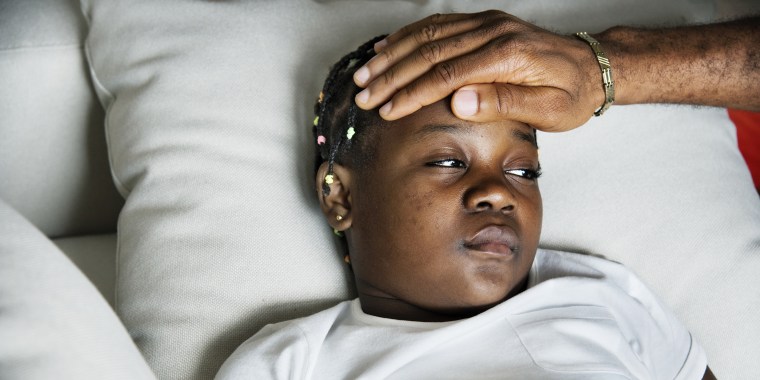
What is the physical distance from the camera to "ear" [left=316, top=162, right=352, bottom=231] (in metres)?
1.46

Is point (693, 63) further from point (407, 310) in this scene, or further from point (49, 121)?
point (49, 121)

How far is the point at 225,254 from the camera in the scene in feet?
4.63

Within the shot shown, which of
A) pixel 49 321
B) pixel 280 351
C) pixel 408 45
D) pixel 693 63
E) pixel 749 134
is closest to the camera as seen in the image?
pixel 49 321

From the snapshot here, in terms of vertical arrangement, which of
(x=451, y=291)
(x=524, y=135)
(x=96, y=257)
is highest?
(x=524, y=135)

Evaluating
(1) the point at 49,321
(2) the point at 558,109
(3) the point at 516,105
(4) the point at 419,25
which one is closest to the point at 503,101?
(3) the point at 516,105

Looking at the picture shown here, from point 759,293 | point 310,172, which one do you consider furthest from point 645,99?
point 310,172

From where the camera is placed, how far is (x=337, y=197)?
1483 millimetres

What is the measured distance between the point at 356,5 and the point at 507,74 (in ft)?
1.89

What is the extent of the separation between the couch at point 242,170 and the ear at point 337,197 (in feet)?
0.25

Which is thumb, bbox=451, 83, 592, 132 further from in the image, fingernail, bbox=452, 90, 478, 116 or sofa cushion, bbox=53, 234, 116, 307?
sofa cushion, bbox=53, 234, 116, 307

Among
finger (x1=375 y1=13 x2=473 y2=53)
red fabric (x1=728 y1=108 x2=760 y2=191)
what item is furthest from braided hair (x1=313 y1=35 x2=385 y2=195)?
red fabric (x1=728 y1=108 x2=760 y2=191)

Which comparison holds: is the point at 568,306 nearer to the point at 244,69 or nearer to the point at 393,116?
the point at 393,116

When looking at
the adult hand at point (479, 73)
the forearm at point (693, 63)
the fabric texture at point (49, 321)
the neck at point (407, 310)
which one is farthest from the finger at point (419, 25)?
the fabric texture at point (49, 321)

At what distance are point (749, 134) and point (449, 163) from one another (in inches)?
A: 51.3
